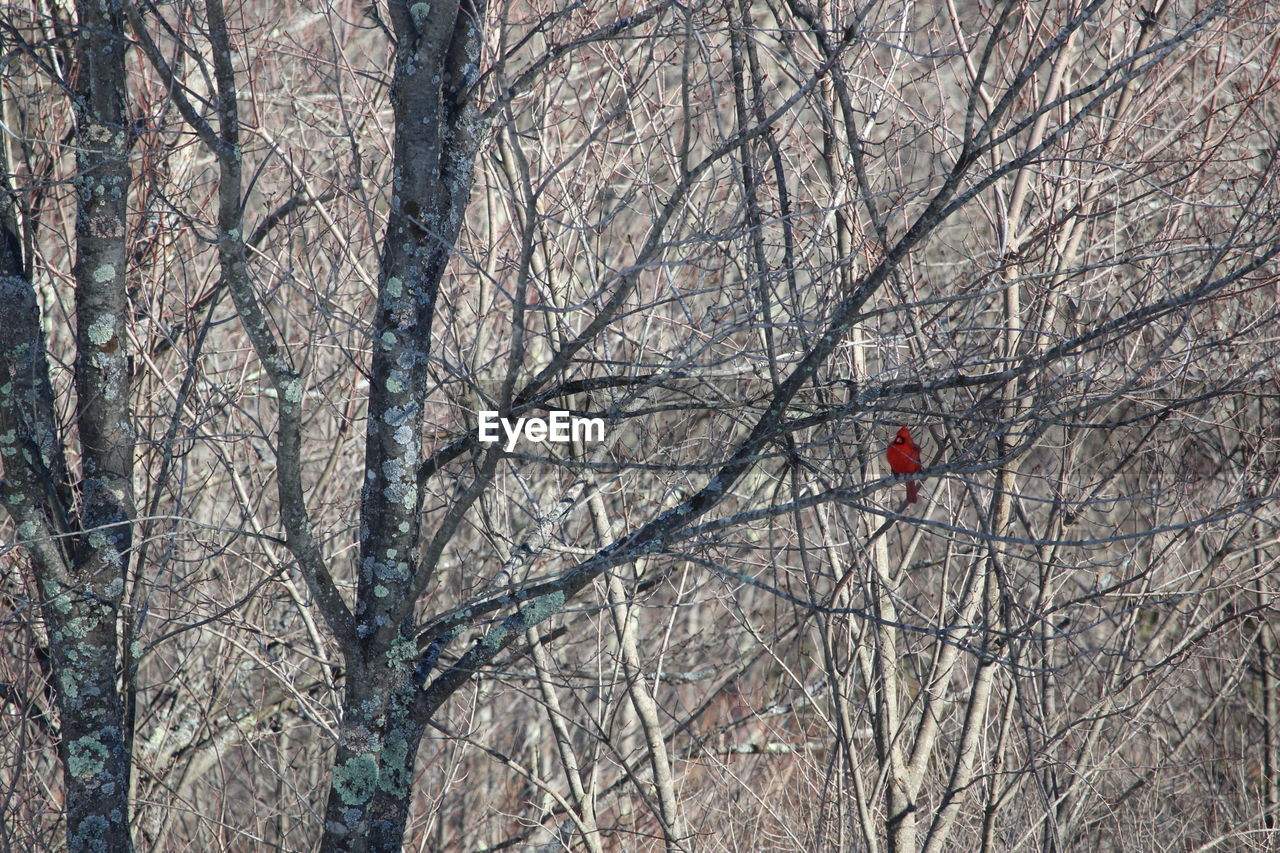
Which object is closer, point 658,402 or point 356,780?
point 356,780

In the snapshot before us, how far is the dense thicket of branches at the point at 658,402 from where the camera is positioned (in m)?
3.18

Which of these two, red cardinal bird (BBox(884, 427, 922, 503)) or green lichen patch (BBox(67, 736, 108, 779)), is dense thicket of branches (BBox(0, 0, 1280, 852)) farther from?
red cardinal bird (BBox(884, 427, 922, 503))

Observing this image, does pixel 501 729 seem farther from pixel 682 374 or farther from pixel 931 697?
pixel 682 374

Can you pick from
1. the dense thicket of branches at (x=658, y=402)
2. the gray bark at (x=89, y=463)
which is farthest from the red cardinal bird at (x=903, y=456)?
the gray bark at (x=89, y=463)

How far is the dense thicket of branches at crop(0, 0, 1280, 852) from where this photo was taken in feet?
10.4

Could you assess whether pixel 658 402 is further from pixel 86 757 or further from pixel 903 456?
pixel 86 757

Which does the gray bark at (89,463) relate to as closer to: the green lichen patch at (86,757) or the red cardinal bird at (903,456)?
the green lichen patch at (86,757)

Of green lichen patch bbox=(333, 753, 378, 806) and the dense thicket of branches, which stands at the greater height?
the dense thicket of branches

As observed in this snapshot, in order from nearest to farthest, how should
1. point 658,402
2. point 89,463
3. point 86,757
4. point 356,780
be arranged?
point 356,780, point 86,757, point 658,402, point 89,463

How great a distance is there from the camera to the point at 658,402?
369cm

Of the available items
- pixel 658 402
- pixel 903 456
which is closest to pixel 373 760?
pixel 658 402

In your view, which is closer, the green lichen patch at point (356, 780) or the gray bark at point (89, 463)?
the green lichen patch at point (356, 780)

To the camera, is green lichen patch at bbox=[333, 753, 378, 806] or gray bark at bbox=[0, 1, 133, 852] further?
gray bark at bbox=[0, 1, 133, 852]

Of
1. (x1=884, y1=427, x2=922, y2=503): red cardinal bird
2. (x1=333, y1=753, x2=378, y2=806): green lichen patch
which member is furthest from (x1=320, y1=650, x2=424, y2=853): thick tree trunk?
(x1=884, y1=427, x2=922, y2=503): red cardinal bird
